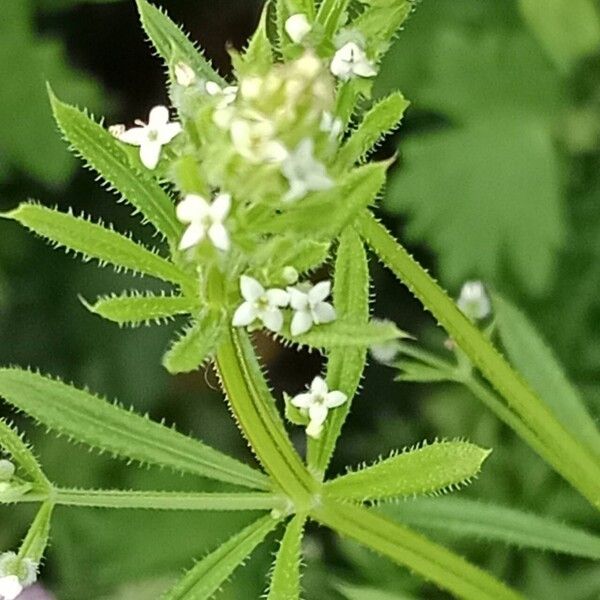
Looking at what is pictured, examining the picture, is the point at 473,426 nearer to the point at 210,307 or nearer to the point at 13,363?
the point at 13,363

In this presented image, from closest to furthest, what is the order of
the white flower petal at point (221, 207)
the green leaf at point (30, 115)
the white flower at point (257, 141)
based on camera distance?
the white flower at point (257, 141) → the white flower petal at point (221, 207) → the green leaf at point (30, 115)

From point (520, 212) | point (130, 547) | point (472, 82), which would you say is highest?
point (472, 82)

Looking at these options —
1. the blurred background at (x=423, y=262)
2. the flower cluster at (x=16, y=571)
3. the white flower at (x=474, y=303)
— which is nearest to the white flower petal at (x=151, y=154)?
the flower cluster at (x=16, y=571)

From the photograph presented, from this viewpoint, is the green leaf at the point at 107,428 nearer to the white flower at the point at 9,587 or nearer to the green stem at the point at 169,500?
the green stem at the point at 169,500

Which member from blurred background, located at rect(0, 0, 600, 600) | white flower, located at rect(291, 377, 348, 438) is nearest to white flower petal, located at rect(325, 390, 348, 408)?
white flower, located at rect(291, 377, 348, 438)

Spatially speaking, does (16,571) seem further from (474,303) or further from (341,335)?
(474,303)

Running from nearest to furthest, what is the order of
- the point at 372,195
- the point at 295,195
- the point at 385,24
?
the point at 295,195, the point at 372,195, the point at 385,24

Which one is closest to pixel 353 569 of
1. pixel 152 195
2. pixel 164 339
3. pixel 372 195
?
pixel 164 339
